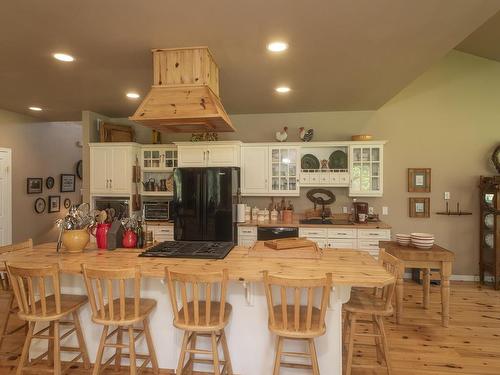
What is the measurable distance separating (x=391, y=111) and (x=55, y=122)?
615cm

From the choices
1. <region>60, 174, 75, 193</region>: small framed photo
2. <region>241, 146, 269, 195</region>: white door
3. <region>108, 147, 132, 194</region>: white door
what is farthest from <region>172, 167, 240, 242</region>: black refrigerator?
<region>60, 174, 75, 193</region>: small framed photo

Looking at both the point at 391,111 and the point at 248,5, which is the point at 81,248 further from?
the point at 391,111

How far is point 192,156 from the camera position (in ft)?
16.0

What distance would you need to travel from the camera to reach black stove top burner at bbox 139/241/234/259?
2.52m

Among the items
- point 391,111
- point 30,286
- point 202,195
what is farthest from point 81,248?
point 391,111

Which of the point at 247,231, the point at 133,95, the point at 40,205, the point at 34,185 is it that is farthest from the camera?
the point at 40,205

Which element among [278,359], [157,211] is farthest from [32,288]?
[157,211]

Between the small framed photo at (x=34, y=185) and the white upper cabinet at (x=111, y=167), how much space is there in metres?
1.59

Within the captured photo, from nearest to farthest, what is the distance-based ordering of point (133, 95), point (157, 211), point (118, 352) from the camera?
point (118, 352) → point (133, 95) → point (157, 211)

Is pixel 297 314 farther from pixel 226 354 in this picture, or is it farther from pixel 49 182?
pixel 49 182

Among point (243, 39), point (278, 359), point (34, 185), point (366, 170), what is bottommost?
point (278, 359)

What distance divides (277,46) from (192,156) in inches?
99.8

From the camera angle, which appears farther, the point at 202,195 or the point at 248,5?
the point at 202,195

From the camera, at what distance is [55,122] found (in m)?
6.42
